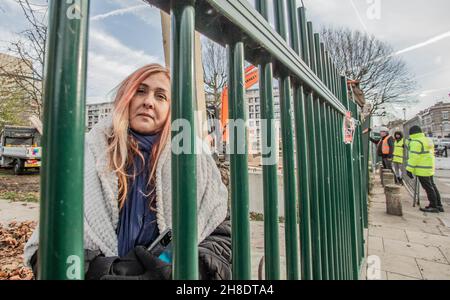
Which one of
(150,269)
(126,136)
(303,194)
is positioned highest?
(126,136)

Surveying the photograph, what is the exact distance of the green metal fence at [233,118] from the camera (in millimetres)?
303

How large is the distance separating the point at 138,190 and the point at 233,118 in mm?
685

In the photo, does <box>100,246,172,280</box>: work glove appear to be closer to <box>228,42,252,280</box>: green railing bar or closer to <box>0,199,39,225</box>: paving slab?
<box>228,42,252,280</box>: green railing bar

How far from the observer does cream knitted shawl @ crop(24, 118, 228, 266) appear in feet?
3.32

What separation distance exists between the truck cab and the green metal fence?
15.2 m

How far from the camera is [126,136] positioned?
46.0 inches

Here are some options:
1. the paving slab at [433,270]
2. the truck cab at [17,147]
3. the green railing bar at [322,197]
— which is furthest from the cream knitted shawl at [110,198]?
the truck cab at [17,147]

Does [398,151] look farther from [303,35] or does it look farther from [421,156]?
[303,35]

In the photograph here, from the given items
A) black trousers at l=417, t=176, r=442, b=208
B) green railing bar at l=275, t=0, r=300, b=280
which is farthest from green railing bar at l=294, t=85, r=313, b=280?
black trousers at l=417, t=176, r=442, b=208

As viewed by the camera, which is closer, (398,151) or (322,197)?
(322,197)

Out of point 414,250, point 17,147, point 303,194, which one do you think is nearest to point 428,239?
point 414,250

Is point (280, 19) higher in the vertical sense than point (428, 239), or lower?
higher

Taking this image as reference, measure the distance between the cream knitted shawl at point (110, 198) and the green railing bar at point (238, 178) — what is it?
39 centimetres
